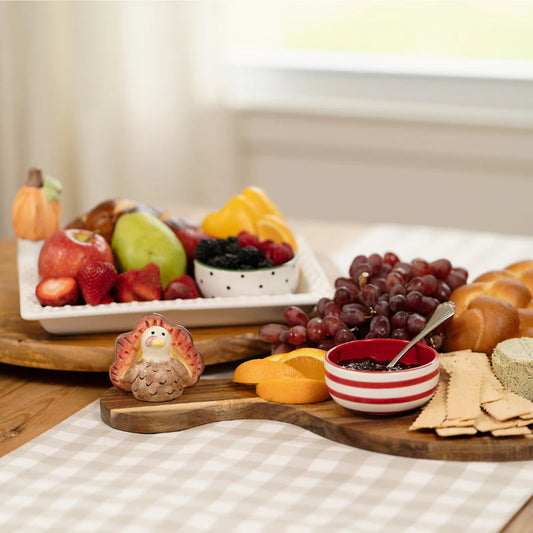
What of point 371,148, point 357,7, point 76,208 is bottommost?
point 76,208

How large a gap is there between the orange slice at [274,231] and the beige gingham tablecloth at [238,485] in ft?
1.59

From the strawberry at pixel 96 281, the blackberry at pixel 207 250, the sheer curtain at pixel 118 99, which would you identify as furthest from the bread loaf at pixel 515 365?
the sheer curtain at pixel 118 99

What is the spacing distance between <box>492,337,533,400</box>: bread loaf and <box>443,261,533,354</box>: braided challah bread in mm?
74

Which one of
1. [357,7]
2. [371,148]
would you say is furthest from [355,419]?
[357,7]

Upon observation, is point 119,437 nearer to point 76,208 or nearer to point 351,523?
point 351,523

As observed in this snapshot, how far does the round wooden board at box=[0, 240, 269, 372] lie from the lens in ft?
4.07

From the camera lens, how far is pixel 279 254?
138 cm

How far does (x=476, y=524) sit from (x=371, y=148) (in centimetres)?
253

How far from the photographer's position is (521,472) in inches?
38.1

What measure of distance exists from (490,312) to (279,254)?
0.34 meters

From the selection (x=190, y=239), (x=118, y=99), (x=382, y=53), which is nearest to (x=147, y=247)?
(x=190, y=239)

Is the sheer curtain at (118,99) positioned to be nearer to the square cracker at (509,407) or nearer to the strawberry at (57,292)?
the strawberry at (57,292)

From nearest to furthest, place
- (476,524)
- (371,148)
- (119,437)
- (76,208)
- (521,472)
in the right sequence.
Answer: (476,524)
(521,472)
(119,437)
(371,148)
(76,208)

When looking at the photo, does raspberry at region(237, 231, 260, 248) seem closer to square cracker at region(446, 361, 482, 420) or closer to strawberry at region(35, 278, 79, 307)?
strawberry at region(35, 278, 79, 307)
